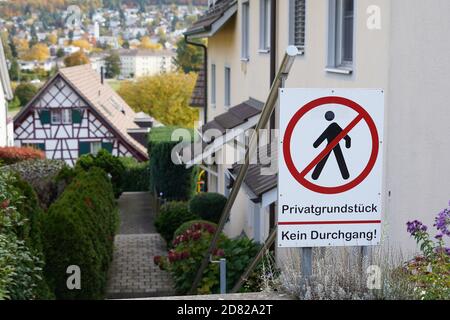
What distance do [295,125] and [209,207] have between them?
13809mm

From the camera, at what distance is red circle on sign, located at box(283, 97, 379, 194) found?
3600mm

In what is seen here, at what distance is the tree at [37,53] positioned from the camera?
95.8 meters

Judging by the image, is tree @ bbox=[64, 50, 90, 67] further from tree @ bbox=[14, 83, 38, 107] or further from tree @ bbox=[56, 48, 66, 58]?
tree @ bbox=[14, 83, 38, 107]

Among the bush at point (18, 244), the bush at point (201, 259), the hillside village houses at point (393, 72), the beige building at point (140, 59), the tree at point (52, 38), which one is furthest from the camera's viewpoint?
the beige building at point (140, 59)

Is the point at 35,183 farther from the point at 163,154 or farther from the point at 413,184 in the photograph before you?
the point at 413,184

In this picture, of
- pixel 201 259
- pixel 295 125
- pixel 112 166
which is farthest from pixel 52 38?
pixel 295 125

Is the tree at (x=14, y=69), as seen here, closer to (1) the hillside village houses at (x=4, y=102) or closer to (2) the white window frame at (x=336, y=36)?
(1) the hillside village houses at (x=4, y=102)

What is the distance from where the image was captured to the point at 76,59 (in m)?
86.7

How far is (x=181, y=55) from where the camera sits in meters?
98.1

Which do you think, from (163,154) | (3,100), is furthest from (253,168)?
(3,100)

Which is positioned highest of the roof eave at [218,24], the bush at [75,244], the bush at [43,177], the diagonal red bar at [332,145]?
the roof eave at [218,24]

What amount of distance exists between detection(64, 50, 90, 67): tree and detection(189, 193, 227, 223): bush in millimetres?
70791

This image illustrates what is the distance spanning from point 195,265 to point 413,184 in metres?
4.80

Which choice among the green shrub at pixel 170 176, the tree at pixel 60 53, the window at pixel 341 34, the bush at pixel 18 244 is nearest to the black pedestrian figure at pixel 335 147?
the bush at pixel 18 244
